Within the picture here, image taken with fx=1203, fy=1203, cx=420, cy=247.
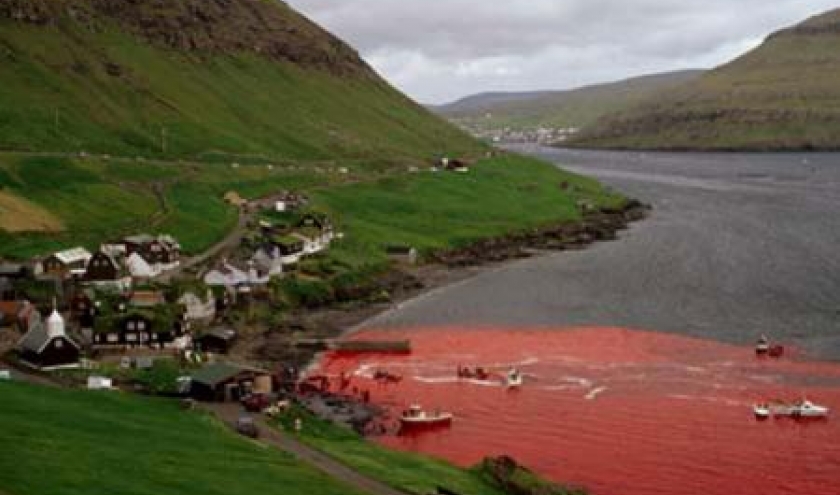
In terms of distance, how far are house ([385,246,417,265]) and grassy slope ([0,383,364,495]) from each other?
8681 centimetres

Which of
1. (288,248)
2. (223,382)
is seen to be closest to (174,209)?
(288,248)

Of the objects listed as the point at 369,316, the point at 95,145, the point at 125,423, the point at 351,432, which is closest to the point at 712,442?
the point at 351,432

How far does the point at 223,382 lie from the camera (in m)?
83.2

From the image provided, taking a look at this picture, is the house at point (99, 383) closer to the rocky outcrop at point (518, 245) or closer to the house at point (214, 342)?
the house at point (214, 342)

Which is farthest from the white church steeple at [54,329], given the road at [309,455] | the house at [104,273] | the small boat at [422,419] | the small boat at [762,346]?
the small boat at [762,346]

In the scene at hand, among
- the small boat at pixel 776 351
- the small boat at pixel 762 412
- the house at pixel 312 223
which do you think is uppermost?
the house at pixel 312 223

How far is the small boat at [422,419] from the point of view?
8350 centimetres

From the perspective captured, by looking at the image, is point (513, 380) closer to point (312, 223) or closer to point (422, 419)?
point (422, 419)

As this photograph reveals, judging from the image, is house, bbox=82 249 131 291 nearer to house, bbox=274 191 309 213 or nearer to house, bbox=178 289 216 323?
house, bbox=178 289 216 323

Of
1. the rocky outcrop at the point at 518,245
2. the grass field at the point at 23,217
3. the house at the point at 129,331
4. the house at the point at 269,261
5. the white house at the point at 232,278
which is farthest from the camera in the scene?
the rocky outcrop at the point at 518,245

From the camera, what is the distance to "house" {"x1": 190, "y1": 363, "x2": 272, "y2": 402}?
82.8m

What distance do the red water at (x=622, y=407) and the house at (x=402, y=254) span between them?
40193 millimetres

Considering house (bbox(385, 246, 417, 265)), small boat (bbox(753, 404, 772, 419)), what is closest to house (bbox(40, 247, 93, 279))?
house (bbox(385, 246, 417, 265))

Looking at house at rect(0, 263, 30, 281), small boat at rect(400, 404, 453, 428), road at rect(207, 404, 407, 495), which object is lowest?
small boat at rect(400, 404, 453, 428)
